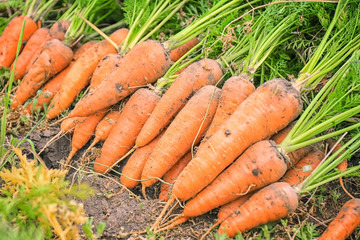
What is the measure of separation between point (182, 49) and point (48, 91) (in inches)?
51.2

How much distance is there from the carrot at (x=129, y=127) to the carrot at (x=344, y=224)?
1.48m

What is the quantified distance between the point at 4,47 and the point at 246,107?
266 cm

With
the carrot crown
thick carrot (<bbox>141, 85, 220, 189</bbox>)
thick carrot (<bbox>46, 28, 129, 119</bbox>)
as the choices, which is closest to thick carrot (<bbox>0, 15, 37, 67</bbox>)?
thick carrot (<bbox>46, 28, 129, 119</bbox>)

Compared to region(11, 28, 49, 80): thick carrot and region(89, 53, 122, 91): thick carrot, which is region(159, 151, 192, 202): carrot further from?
region(11, 28, 49, 80): thick carrot

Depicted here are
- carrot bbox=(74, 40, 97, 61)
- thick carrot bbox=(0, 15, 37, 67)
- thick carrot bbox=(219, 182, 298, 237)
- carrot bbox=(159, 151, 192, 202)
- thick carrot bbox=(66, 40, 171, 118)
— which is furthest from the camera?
thick carrot bbox=(0, 15, 37, 67)

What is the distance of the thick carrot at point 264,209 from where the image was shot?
6.78 ft

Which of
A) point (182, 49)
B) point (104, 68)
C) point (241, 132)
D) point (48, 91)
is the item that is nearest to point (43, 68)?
point (48, 91)

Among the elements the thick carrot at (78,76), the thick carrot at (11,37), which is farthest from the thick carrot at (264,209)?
the thick carrot at (11,37)

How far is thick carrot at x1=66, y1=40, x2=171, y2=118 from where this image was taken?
9.52ft

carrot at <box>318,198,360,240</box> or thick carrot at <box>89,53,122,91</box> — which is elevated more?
thick carrot at <box>89,53,122,91</box>

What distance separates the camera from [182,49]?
323 centimetres

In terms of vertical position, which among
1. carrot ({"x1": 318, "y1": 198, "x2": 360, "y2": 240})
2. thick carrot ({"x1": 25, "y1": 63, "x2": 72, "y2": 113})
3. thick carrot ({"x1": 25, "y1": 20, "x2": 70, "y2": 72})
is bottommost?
carrot ({"x1": 318, "y1": 198, "x2": 360, "y2": 240})

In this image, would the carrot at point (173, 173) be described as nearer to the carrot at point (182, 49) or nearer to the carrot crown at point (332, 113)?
the carrot crown at point (332, 113)

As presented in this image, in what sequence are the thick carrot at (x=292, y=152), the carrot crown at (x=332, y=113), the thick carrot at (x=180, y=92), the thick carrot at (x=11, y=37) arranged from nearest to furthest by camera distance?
the carrot crown at (x=332, y=113) → the thick carrot at (x=292, y=152) → the thick carrot at (x=180, y=92) → the thick carrot at (x=11, y=37)
